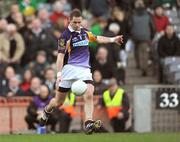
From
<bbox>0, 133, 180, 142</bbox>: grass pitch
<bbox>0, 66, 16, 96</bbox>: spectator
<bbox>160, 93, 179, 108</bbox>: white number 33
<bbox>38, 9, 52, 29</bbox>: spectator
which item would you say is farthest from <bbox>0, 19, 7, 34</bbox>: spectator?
<bbox>0, 133, 180, 142</bbox>: grass pitch

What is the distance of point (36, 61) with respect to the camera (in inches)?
913

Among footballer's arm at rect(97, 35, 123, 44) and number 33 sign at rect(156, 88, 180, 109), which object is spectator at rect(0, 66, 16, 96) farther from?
footballer's arm at rect(97, 35, 123, 44)

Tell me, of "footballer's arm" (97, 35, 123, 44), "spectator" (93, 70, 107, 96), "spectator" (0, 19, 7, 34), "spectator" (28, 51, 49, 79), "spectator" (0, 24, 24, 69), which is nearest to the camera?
"footballer's arm" (97, 35, 123, 44)

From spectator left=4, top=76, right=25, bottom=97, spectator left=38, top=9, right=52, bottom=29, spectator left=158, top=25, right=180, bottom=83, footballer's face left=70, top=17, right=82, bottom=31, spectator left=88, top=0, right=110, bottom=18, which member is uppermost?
spectator left=88, top=0, right=110, bottom=18

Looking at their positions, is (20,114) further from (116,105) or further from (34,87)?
(116,105)

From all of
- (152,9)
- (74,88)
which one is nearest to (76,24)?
(74,88)

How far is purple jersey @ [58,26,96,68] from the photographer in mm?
16078

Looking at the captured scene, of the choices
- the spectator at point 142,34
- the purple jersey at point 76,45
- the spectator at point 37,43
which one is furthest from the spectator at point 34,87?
the purple jersey at point 76,45

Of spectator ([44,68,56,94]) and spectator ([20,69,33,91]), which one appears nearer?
spectator ([44,68,56,94])

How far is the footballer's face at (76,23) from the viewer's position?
15.9 meters

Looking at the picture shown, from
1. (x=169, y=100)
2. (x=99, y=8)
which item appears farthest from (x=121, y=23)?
(x=169, y=100)

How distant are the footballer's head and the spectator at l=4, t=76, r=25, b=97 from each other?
6269 mm

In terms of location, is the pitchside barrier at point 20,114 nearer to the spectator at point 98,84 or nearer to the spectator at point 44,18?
the spectator at point 98,84

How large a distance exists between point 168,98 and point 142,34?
3.76m
